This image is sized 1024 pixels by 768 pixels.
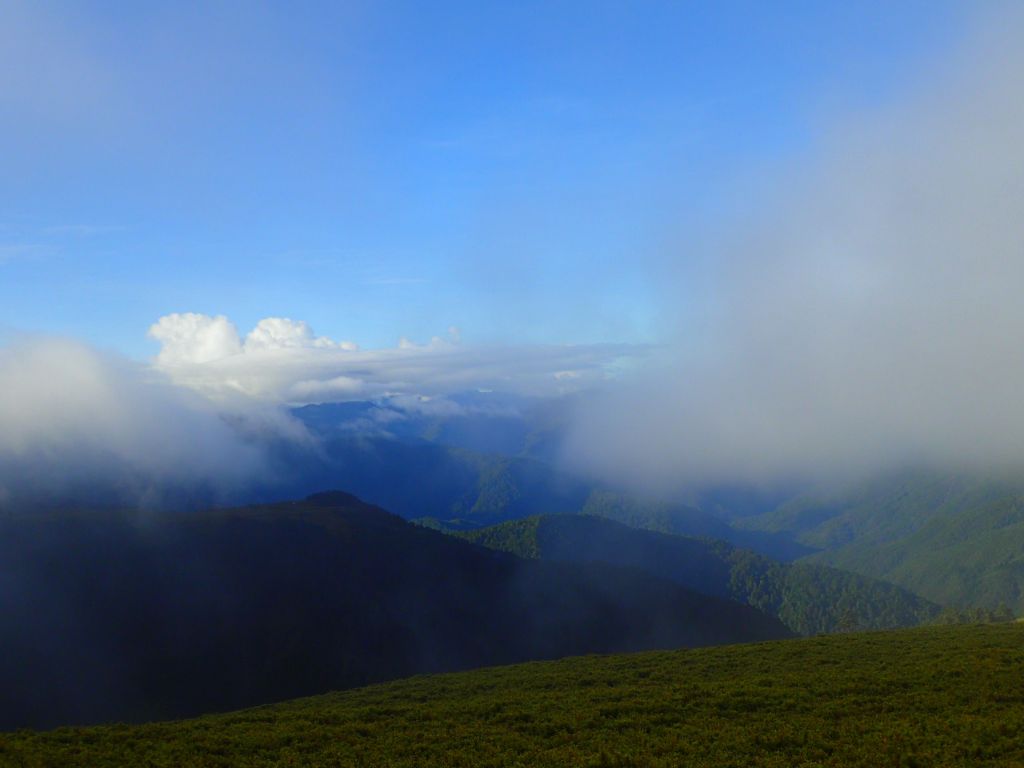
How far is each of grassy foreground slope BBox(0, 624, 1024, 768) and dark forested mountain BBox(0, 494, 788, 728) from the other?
9992 centimetres

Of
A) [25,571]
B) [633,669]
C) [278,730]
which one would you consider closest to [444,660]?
[25,571]

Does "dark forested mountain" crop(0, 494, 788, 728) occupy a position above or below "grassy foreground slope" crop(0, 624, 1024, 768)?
below

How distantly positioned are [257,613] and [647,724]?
13392 cm

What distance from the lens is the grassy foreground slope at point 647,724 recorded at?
85.8 feet

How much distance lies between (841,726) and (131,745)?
99.1 feet

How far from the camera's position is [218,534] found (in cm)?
16388

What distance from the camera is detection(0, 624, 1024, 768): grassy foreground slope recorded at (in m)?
26.1

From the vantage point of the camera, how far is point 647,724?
3120 cm

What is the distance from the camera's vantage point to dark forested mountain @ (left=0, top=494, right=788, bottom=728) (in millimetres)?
124188

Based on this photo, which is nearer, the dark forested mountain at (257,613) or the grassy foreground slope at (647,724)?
the grassy foreground slope at (647,724)

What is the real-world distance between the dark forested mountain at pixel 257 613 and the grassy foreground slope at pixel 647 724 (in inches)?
3934

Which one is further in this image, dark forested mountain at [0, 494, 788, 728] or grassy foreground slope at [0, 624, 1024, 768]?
dark forested mountain at [0, 494, 788, 728]

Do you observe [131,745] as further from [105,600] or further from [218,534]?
[218,534]

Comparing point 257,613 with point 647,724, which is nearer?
point 647,724
